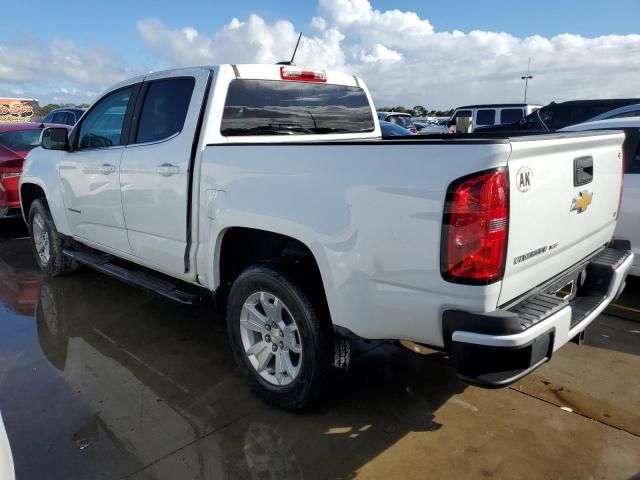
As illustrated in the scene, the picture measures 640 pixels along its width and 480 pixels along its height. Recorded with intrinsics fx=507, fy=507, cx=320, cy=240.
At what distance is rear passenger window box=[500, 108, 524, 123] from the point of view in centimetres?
1559

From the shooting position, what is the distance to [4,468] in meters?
1.68

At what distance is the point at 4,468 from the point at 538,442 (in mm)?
2437

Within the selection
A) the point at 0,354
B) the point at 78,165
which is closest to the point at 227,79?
the point at 78,165

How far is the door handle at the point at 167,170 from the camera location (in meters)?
3.32

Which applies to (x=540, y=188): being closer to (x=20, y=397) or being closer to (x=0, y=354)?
(x=20, y=397)

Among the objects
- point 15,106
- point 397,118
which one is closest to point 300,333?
point 397,118

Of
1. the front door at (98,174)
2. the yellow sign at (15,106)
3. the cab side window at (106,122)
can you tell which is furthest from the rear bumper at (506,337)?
the yellow sign at (15,106)

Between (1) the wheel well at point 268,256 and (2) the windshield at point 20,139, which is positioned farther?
(2) the windshield at point 20,139

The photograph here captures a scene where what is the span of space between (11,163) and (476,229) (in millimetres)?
7186

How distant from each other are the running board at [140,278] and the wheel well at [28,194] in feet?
3.56

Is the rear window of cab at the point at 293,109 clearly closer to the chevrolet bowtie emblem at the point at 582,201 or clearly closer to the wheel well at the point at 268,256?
the wheel well at the point at 268,256

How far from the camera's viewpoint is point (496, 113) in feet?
53.2

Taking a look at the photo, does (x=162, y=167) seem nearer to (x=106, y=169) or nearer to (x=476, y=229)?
(x=106, y=169)

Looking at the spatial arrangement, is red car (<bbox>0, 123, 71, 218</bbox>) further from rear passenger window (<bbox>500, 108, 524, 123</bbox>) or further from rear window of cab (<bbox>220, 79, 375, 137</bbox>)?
rear passenger window (<bbox>500, 108, 524, 123</bbox>)
